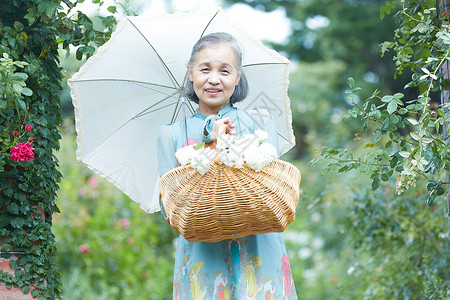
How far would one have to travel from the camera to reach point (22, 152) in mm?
2480

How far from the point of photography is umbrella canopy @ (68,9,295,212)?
287 cm

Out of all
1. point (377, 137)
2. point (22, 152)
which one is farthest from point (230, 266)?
point (22, 152)

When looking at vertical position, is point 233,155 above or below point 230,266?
above

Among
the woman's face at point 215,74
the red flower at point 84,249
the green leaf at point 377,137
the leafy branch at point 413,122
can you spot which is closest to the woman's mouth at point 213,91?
the woman's face at point 215,74

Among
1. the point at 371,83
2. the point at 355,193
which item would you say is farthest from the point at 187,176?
the point at 371,83

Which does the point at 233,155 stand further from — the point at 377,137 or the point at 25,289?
the point at 25,289

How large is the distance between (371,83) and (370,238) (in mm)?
6929

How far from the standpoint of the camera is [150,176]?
302 centimetres

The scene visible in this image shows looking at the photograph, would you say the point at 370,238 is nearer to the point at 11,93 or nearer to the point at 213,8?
the point at 213,8

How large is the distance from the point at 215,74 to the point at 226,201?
67 centimetres

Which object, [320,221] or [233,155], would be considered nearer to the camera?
[233,155]

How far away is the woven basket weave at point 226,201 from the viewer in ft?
6.66

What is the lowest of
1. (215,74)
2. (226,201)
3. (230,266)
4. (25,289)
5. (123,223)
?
(123,223)

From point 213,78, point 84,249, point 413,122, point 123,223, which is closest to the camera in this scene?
point 413,122
